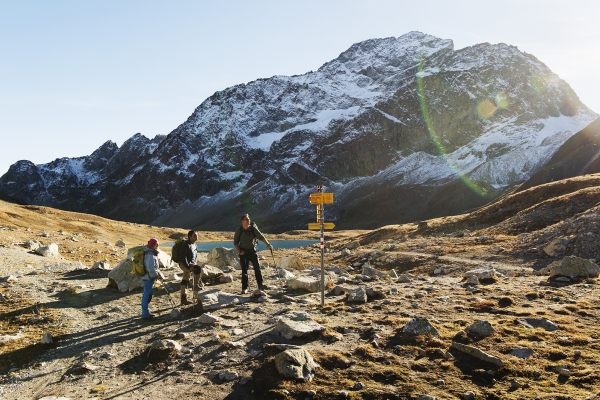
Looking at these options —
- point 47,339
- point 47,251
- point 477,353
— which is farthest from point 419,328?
point 47,251

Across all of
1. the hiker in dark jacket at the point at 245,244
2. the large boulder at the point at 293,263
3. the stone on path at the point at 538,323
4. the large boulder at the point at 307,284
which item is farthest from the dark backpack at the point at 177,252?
the large boulder at the point at 293,263

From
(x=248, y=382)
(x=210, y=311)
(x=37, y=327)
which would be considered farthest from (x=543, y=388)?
(x=37, y=327)

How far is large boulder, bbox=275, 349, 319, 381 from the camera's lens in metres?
7.82

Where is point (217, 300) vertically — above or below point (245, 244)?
below

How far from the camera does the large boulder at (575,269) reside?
16.0 metres

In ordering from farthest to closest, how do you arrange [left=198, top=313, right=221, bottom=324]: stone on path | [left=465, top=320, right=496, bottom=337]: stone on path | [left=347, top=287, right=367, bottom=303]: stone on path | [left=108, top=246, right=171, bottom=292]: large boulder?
Result: [left=108, top=246, right=171, bottom=292]: large boulder
[left=347, top=287, right=367, bottom=303]: stone on path
[left=198, top=313, right=221, bottom=324]: stone on path
[left=465, top=320, right=496, bottom=337]: stone on path

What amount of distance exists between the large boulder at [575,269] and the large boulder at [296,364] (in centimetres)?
1341

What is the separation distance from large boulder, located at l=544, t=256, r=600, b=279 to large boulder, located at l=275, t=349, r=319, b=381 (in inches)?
528

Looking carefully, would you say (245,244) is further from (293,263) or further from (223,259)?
(293,263)

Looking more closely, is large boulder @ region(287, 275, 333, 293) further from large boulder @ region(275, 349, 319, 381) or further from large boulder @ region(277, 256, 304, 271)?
large boulder @ region(277, 256, 304, 271)

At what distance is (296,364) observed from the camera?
26.4 feet

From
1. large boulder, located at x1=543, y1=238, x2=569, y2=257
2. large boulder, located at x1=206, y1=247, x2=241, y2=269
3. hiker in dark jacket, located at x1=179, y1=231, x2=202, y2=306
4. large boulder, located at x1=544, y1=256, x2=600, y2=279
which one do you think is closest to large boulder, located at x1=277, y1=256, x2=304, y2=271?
large boulder, located at x1=206, y1=247, x2=241, y2=269

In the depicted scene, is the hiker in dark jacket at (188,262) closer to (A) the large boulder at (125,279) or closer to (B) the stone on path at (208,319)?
(B) the stone on path at (208,319)

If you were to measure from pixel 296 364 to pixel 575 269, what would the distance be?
1431 centimetres
